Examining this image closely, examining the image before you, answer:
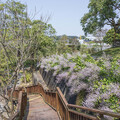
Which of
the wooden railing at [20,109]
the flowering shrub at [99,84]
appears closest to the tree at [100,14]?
the flowering shrub at [99,84]

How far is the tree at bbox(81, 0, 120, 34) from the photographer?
9.93 meters

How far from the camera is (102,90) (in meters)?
3.89

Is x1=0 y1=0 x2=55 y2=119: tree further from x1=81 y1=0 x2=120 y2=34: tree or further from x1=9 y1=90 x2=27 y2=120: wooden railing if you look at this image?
x1=81 y1=0 x2=120 y2=34: tree

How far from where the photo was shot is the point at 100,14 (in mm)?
11023

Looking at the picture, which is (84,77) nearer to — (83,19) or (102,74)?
(102,74)

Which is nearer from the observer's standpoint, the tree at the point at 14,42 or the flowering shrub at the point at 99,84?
the flowering shrub at the point at 99,84

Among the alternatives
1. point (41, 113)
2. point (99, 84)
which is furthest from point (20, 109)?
point (99, 84)

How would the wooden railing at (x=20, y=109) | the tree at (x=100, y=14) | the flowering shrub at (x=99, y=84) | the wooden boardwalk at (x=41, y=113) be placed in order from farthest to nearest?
the tree at (x=100, y=14), the wooden boardwalk at (x=41, y=113), the flowering shrub at (x=99, y=84), the wooden railing at (x=20, y=109)

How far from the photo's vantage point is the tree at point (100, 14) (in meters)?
9.93

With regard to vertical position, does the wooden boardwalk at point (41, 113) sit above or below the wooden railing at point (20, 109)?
below

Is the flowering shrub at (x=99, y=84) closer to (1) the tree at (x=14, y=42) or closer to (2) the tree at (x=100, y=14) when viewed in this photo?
(1) the tree at (x=14, y=42)

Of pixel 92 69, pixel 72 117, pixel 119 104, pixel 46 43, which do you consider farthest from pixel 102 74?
pixel 46 43

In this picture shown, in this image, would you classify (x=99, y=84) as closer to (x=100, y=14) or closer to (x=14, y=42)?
(x=14, y=42)

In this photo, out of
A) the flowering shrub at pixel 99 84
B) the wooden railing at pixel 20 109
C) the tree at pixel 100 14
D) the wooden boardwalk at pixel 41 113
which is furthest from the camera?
the tree at pixel 100 14
